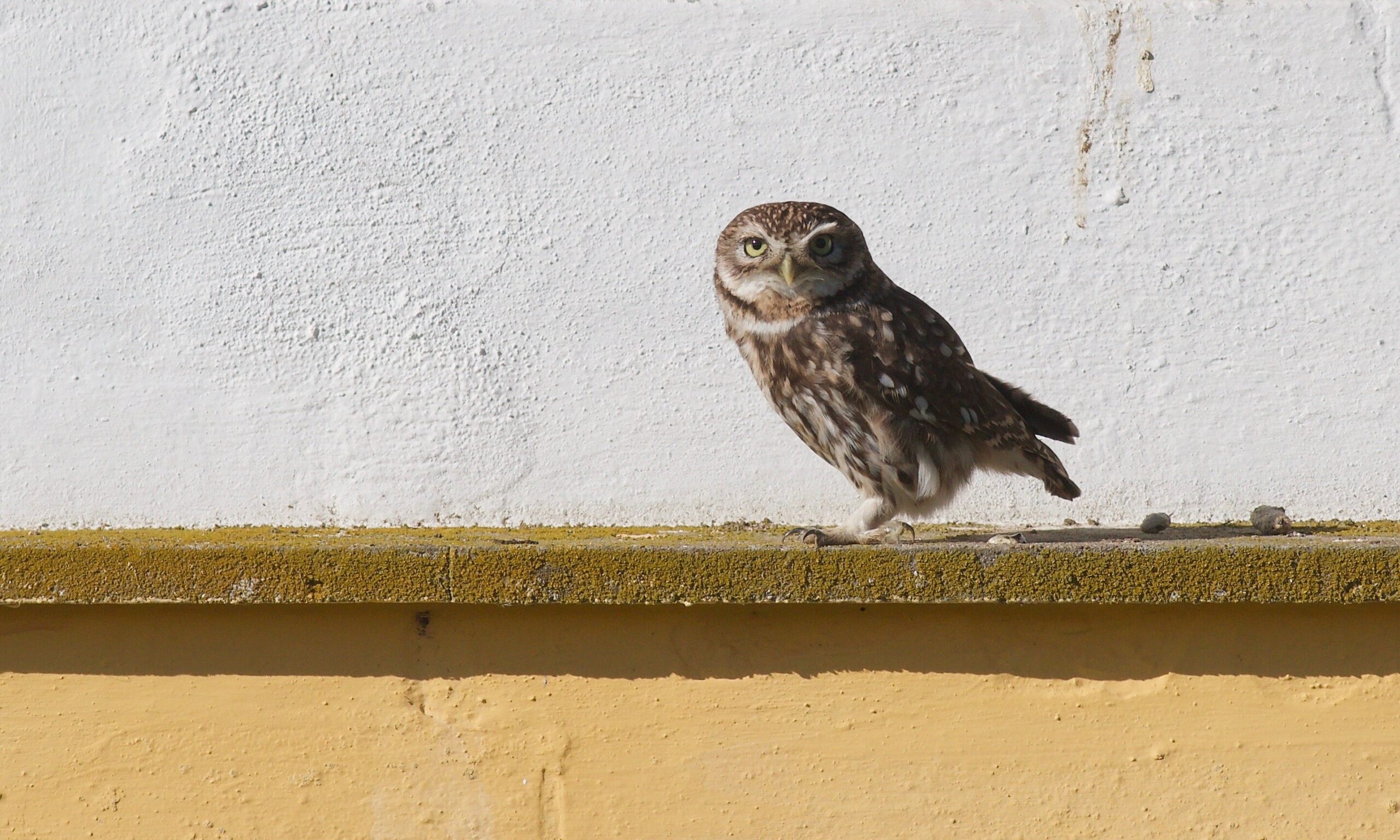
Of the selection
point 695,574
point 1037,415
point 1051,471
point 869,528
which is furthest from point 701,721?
point 1037,415

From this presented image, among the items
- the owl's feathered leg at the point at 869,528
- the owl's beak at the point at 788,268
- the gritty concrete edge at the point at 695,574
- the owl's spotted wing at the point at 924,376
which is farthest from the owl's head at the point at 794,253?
the gritty concrete edge at the point at 695,574

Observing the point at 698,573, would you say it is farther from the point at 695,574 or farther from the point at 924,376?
the point at 924,376

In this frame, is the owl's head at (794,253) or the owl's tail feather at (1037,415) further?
the owl's tail feather at (1037,415)

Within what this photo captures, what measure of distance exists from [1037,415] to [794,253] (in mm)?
824

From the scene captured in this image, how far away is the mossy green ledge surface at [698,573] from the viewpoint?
6.61 feet

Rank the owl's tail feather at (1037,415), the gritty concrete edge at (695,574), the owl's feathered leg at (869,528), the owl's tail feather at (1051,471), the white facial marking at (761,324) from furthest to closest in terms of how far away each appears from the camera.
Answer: the owl's tail feather at (1037,415)
the owl's tail feather at (1051,471)
the white facial marking at (761,324)
the owl's feathered leg at (869,528)
the gritty concrete edge at (695,574)

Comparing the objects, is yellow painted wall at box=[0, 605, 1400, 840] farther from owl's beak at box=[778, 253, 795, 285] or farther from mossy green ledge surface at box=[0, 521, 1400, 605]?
owl's beak at box=[778, 253, 795, 285]

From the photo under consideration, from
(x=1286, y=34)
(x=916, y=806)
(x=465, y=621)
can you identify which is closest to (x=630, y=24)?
(x=1286, y=34)

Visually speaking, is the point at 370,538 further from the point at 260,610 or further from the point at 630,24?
the point at 630,24

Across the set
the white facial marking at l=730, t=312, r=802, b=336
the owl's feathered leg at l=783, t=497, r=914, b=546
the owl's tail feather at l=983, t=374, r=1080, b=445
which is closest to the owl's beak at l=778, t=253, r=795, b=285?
the white facial marking at l=730, t=312, r=802, b=336

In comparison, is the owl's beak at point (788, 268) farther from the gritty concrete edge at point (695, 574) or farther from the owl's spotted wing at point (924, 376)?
the gritty concrete edge at point (695, 574)

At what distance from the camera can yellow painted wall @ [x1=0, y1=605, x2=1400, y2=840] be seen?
82.9 inches

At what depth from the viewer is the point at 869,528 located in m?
2.80

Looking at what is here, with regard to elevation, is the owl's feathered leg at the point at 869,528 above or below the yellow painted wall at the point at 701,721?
above
